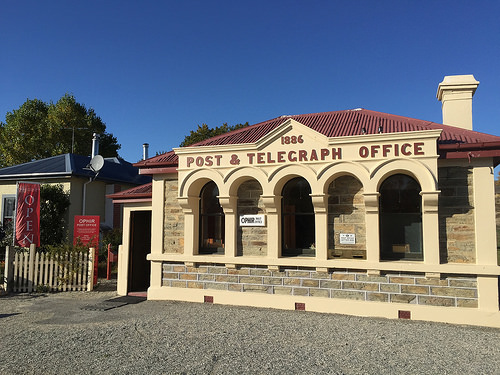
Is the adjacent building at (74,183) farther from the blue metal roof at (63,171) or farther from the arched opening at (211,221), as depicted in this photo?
the arched opening at (211,221)

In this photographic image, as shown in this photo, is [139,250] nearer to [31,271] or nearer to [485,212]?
[31,271]

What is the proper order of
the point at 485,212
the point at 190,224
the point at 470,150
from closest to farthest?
the point at 485,212, the point at 470,150, the point at 190,224

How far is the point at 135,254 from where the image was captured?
419 inches

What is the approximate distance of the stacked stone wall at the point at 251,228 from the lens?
28.0 feet

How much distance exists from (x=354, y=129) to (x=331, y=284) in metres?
3.68

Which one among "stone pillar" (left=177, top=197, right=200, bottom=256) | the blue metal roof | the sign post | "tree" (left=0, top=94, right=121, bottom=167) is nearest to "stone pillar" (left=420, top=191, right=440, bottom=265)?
"stone pillar" (left=177, top=197, right=200, bottom=256)

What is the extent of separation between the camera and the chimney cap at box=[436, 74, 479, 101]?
9.27 meters

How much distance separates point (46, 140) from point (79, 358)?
1063 inches

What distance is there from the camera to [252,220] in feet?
28.2

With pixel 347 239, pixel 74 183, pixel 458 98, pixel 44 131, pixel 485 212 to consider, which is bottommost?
pixel 347 239

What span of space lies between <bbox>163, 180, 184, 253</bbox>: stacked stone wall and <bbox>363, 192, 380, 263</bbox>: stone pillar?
4432 millimetres

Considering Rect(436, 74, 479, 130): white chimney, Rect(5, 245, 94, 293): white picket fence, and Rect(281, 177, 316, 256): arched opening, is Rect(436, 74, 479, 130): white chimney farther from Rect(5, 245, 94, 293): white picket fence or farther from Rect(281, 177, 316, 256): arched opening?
Rect(5, 245, 94, 293): white picket fence

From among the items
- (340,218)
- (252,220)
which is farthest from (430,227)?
(252,220)

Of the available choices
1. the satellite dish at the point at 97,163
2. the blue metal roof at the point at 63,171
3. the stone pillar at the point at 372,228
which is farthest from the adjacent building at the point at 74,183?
the stone pillar at the point at 372,228
